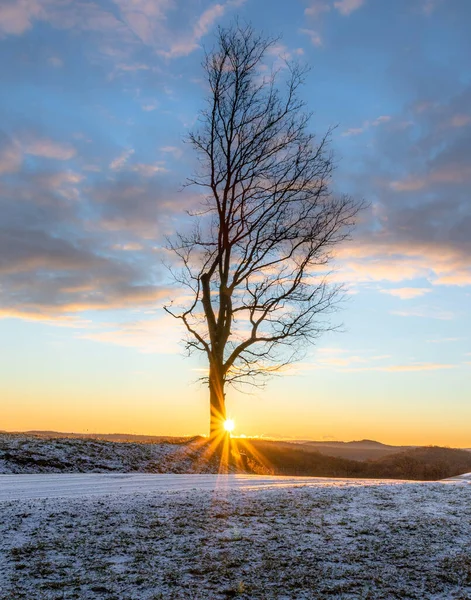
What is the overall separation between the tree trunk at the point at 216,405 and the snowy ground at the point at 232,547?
10.4 meters

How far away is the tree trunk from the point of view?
1828 cm

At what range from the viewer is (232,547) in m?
5.61

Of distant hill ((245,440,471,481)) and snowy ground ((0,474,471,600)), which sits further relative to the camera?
distant hill ((245,440,471,481))

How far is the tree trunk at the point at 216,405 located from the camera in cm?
1828

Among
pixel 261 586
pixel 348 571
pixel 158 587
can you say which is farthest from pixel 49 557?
pixel 348 571

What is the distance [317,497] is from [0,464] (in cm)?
726

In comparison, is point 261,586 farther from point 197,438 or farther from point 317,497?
point 197,438

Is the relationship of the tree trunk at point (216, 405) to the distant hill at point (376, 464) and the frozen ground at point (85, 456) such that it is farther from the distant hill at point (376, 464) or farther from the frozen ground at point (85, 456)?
the distant hill at point (376, 464)

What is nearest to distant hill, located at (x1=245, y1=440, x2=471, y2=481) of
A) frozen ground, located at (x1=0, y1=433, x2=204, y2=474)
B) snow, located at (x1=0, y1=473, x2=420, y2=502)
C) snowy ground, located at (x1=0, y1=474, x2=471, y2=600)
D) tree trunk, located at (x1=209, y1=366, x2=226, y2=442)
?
tree trunk, located at (x1=209, y1=366, x2=226, y2=442)

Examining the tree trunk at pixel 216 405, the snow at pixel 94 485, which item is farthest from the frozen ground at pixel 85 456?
the tree trunk at pixel 216 405

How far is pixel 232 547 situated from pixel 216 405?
507 inches

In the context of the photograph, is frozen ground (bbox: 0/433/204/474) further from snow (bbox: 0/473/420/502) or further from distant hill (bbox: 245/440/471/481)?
distant hill (bbox: 245/440/471/481)

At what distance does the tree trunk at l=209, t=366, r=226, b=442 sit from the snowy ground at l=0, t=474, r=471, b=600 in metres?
10.4

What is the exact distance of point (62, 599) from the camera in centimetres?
462
